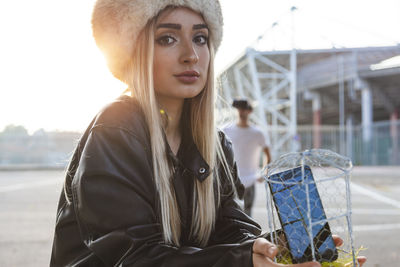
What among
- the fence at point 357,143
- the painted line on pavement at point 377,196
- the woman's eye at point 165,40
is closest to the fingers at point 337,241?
the woman's eye at point 165,40

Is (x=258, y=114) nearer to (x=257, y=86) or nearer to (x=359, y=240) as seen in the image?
(x=257, y=86)

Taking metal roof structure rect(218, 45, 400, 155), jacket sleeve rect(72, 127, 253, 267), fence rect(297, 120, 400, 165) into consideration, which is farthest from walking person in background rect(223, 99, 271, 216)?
fence rect(297, 120, 400, 165)

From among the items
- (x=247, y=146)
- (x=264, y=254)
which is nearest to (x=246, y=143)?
(x=247, y=146)

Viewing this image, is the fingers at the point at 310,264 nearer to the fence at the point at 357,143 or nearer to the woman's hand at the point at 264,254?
the woman's hand at the point at 264,254

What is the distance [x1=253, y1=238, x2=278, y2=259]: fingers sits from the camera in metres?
0.97

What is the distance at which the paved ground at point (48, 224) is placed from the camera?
475cm

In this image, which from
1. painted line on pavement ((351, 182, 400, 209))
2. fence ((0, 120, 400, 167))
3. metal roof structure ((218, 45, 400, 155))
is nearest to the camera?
painted line on pavement ((351, 182, 400, 209))

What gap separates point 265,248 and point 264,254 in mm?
17

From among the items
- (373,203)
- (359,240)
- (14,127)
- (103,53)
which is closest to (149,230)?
(103,53)

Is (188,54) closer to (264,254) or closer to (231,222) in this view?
(231,222)

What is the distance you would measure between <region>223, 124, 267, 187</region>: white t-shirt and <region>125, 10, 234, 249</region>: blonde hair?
3795mm

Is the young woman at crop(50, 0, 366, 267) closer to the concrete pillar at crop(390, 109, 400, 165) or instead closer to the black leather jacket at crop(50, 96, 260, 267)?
the black leather jacket at crop(50, 96, 260, 267)

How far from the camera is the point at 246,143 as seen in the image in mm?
5680

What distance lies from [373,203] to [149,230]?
29.0 ft
